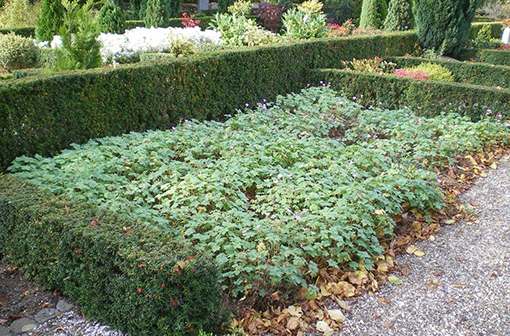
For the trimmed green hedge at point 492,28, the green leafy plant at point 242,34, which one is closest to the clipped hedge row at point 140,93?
the green leafy plant at point 242,34

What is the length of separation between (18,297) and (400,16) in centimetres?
1373

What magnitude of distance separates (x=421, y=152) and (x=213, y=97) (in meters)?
3.36

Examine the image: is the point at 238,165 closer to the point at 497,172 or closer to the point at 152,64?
the point at 152,64

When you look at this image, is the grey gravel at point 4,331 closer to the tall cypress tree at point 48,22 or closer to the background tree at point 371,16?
the tall cypress tree at point 48,22

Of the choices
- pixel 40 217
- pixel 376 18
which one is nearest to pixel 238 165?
pixel 40 217

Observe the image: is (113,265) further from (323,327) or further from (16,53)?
(16,53)

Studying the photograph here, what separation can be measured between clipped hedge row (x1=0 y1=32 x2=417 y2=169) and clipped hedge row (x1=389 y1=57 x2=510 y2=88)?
81.4 inches

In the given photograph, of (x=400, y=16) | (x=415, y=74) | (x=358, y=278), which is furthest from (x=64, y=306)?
(x=400, y=16)

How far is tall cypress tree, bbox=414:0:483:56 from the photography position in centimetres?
1286

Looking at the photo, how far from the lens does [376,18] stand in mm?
16516

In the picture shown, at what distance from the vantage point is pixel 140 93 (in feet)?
21.9

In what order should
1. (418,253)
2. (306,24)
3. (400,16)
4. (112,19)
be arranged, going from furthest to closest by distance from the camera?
(400,16) < (112,19) < (306,24) < (418,253)

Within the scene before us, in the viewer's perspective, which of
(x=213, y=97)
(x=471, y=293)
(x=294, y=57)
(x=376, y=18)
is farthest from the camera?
(x=376, y=18)

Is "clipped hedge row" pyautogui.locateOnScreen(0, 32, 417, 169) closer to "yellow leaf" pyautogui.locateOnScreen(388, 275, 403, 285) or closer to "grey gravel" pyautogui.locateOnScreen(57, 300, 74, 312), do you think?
"grey gravel" pyautogui.locateOnScreen(57, 300, 74, 312)
